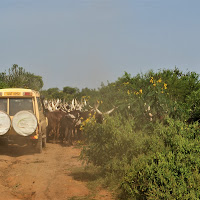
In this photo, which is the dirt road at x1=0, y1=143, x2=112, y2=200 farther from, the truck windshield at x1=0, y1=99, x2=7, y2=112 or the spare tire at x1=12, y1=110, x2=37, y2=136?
the truck windshield at x1=0, y1=99, x2=7, y2=112

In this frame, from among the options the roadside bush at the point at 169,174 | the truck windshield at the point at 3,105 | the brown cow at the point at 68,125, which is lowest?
the roadside bush at the point at 169,174

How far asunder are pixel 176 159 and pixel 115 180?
2.26m

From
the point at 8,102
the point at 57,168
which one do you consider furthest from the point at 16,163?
the point at 8,102

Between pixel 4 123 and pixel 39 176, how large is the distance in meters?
3.55

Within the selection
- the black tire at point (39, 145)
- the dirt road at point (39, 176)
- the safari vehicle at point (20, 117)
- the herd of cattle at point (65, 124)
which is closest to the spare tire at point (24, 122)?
the safari vehicle at point (20, 117)

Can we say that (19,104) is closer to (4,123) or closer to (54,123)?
(4,123)

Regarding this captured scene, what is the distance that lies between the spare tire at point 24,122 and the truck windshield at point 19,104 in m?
0.79

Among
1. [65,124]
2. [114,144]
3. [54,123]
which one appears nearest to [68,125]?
[65,124]

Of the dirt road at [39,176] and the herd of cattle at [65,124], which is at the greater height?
the herd of cattle at [65,124]

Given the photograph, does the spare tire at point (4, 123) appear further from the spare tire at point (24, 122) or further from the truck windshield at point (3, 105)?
the truck windshield at point (3, 105)

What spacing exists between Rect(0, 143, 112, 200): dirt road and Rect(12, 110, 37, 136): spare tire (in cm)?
93

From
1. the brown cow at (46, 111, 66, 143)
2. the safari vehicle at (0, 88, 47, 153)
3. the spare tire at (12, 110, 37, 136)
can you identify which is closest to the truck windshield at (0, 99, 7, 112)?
the safari vehicle at (0, 88, 47, 153)

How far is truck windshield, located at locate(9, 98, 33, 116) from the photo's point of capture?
531 inches

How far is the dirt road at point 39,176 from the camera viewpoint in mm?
8039
